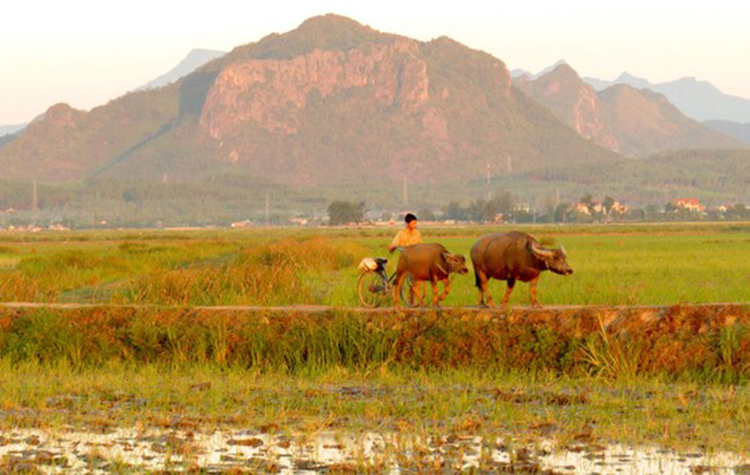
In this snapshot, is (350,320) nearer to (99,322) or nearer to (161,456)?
(99,322)

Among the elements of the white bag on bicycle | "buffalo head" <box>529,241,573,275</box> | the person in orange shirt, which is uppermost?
the person in orange shirt

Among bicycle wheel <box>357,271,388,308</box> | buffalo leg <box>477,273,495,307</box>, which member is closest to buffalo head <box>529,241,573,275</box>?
buffalo leg <box>477,273,495,307</box>

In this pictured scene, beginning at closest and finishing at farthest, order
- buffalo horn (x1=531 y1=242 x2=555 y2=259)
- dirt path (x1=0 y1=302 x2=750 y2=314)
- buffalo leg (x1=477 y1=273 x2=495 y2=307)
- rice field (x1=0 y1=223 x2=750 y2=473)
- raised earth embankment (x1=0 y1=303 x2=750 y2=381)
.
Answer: rice field (x1=0 y1=223 x2=750 y2=473), buffalo horn (x1=531 y1=242 x2=555 y2=259), raised earth embankment (x1=0 y1=303 x2=750 y2=381), dirt path (x1=0 y1=302 x2=750 y2=314), buffalo leg (x1=477 y1=273 x2=495 y2=307)

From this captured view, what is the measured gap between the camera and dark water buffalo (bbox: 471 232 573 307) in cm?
1591

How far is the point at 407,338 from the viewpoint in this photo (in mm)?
16641

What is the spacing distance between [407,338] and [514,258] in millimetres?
1974

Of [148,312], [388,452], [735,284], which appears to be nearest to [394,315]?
[148,312]

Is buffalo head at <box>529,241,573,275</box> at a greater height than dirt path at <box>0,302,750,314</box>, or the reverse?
buffalo head at <box>529,241,573,275</box>

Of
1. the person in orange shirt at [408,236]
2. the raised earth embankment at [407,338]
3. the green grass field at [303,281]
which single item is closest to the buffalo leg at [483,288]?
the raised earth embankment at [407,338]

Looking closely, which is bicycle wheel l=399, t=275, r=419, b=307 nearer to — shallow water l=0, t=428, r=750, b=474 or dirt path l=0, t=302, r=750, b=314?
dirt path l=0, t=302, r=750, b=314

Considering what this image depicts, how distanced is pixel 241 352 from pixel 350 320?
5.64 feet

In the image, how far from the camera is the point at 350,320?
660 inches

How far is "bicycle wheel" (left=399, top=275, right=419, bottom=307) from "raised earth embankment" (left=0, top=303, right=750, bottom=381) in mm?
737

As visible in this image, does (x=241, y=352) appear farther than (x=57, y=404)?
Yes
